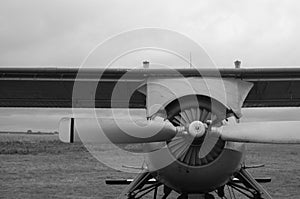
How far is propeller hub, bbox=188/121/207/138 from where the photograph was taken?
682 cm

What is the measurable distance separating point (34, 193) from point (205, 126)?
897 cm

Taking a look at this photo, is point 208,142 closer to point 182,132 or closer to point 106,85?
point 182,132

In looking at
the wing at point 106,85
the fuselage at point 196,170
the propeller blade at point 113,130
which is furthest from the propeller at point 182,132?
the wing at point 106,85

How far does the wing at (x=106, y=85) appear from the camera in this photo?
9.28 metres

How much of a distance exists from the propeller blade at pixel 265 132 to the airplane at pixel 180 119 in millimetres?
14

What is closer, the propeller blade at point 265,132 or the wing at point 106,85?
the propeller blade at point 265,132

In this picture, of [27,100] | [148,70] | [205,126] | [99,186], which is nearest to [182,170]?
[205,126]

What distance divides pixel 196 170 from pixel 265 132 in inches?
47.2

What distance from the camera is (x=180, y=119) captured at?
736 cm

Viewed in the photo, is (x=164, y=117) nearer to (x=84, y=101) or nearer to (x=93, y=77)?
(x=93, y=77)

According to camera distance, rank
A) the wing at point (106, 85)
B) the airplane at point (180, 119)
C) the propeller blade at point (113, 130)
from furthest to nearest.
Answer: the wing at point (106, 85) → the airplane at point (180, 119) → the propeller blade at point (113, 130)

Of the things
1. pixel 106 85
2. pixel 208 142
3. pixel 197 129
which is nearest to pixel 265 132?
pixel 208 142

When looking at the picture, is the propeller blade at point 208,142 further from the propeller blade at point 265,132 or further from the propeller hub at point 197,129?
the propeller hub at point 197,129

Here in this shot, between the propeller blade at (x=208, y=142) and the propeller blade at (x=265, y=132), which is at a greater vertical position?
the propeller blade at (x=265, y=132)
